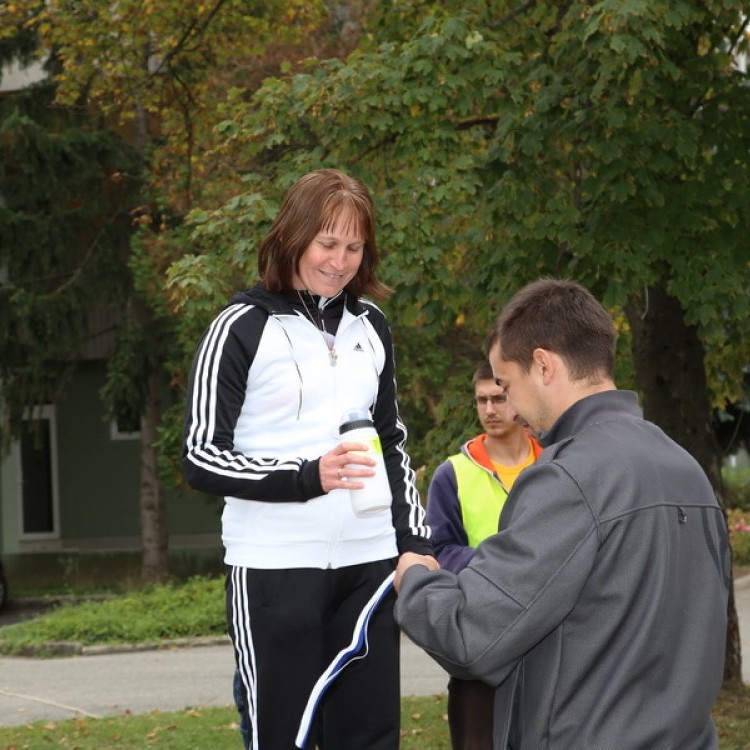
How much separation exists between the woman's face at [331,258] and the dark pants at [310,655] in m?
0.73

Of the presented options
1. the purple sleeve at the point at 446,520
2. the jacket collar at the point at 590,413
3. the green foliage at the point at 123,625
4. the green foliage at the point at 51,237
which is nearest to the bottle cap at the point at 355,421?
the jacket collar at the point at 590,413

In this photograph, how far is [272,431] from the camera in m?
3.48

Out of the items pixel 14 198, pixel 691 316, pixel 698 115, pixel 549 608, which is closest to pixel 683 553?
pixel 549 608

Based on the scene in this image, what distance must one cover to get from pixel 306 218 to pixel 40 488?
1003 inches

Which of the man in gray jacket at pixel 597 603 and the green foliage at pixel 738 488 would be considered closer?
the man in gray jacket at pixel 597 603

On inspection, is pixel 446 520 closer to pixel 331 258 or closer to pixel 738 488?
pixel 331 258

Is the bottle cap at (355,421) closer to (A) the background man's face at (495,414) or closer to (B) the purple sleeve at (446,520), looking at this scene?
(B) the purple sleeve at (446,520)

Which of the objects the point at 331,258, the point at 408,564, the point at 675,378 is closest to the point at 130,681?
the point at 675,378

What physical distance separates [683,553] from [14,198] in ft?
59.9

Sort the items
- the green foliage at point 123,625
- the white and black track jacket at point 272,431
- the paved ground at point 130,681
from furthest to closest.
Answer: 1. the green foliage at point 123,625
2. the paved ground at point 130,681
3. the white and black track jacket at point 272,431

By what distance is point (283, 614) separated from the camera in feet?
11.2

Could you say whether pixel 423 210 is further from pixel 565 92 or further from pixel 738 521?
pixel 738 521

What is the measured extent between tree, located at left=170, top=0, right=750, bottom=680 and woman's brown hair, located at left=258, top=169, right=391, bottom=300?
431 cm

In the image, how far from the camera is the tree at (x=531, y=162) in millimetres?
8039
